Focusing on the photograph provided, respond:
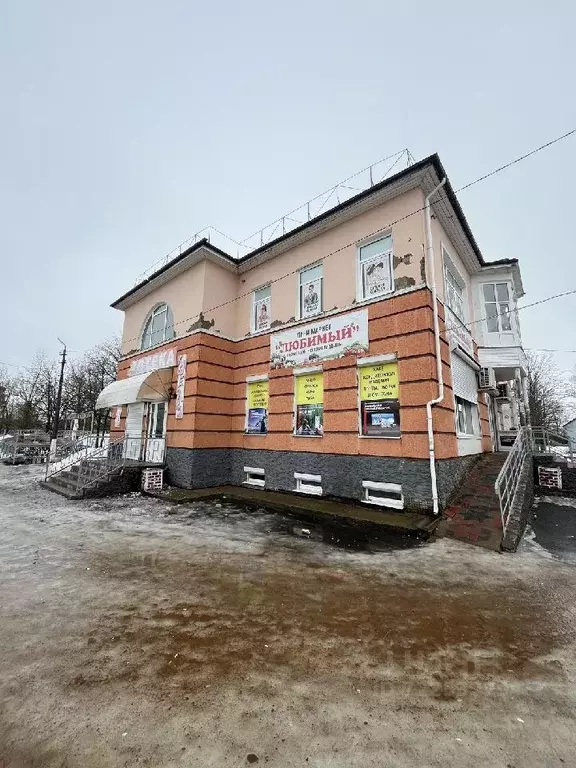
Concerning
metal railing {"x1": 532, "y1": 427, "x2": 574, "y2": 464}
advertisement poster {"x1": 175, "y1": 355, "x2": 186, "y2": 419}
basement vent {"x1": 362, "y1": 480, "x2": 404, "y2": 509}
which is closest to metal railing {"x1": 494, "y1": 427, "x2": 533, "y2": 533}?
metal railing {"x1": 532, "y1": 427, "x2": 574, "y2": 464}

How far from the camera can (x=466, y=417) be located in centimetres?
1130

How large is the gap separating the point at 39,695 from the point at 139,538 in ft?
13.9

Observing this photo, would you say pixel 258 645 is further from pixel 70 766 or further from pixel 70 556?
pixel 70 556

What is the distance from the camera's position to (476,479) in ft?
32.4

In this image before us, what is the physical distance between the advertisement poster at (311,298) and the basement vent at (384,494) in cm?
555

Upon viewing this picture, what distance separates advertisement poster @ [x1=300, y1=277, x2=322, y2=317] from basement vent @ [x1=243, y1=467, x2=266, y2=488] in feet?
18.2

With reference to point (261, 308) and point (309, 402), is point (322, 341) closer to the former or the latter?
point (309, 402)

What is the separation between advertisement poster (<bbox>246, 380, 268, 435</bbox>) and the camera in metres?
12.0

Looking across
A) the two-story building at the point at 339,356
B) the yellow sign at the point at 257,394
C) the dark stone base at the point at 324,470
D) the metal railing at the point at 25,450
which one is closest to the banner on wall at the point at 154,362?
the two-story building at the point at 339,356

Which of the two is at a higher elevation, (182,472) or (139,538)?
(182,472)

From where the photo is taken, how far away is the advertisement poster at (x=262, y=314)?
12.6 metres

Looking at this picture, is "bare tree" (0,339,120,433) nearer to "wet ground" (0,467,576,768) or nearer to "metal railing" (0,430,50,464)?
"metal railing" (0,430,50,464)

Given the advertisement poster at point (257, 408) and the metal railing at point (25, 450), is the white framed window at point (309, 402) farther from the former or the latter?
the metal railing at point (25, 450)

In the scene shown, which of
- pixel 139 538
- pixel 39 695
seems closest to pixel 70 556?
pixel 139 538
